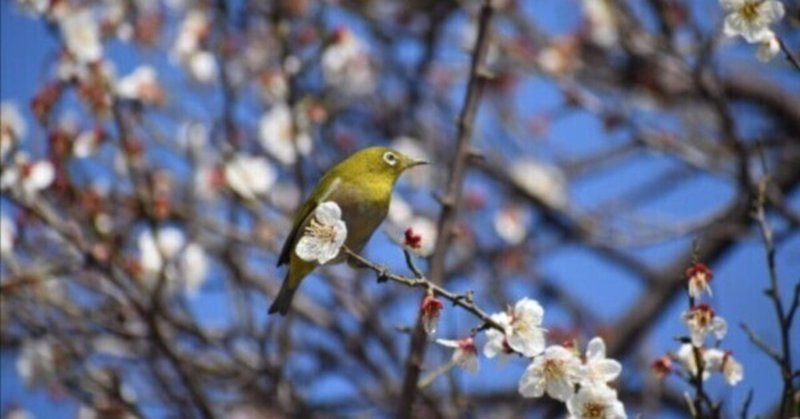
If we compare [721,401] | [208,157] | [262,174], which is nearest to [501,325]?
[721,401]

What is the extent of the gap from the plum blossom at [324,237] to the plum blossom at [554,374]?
425mm

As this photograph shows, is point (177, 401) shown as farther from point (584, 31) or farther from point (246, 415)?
point (584, 31)

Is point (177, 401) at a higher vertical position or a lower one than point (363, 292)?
lower

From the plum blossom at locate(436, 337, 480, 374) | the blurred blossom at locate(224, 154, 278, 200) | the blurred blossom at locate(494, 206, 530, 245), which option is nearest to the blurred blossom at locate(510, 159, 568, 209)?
the blurred blossom at locate(494, 206, 530, 245)

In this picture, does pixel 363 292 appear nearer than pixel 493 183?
Yes

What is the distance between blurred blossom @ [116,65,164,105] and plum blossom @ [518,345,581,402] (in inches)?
121

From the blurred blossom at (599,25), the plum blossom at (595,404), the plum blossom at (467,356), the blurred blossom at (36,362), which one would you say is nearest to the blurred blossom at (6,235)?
the blurred blossom at (36,362)

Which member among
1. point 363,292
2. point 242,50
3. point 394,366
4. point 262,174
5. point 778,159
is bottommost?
point 394,366

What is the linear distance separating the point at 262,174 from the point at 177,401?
65.7 inches

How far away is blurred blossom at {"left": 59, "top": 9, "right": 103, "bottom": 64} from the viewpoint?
14.6 feet

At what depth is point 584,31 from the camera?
6848 mm

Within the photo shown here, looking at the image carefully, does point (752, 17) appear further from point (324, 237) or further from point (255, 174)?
point (255, 174)

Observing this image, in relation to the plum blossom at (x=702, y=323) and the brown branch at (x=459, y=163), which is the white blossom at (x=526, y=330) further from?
the brown branch at (x=459, y=163)

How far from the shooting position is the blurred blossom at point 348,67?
488cm
